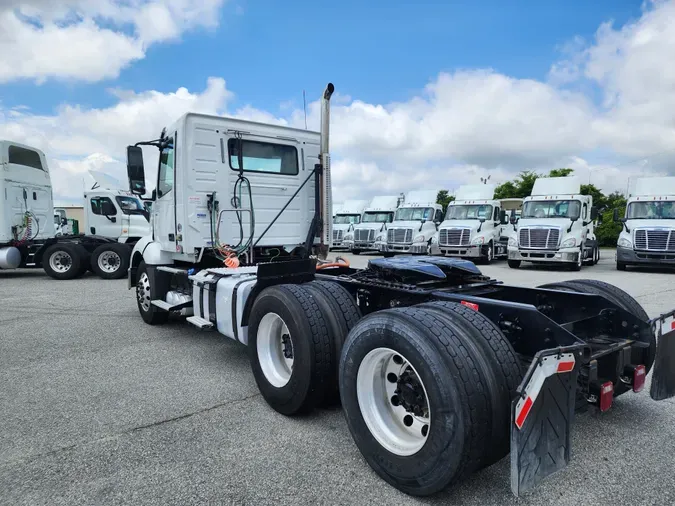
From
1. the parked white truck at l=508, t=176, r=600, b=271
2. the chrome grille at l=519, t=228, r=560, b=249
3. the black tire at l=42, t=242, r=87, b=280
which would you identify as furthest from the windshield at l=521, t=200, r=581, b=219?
the black tire at l=42, t=242, r=87, b=280

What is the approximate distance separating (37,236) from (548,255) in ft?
51.7

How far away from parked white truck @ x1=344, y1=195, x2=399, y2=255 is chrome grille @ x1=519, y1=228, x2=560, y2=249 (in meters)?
7.79

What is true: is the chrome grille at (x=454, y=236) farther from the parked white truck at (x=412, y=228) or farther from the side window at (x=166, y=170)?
the side window at (x=166, y=170)

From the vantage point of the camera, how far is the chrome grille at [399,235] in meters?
20.7

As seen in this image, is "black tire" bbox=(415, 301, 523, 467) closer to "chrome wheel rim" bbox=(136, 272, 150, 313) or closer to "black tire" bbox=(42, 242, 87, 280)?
"chrome wheel rim" bbox=(136, 272, 150, 313)

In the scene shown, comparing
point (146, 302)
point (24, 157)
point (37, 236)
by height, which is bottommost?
point (146, 302)

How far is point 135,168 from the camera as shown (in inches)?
231

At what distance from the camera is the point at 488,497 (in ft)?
8.02

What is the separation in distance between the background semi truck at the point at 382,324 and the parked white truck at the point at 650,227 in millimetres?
12734

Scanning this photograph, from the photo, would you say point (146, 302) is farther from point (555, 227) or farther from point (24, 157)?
point (555, 227)

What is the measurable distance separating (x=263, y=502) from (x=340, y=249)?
25835 mm

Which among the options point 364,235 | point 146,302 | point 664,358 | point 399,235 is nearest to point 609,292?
point 664,358

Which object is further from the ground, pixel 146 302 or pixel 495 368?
pixel 495 368

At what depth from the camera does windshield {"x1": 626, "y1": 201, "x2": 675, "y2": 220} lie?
15.1m
